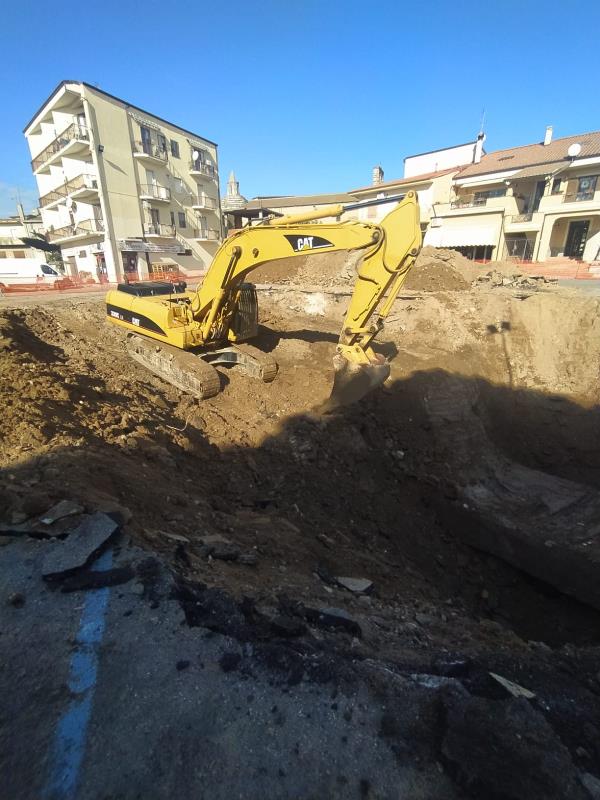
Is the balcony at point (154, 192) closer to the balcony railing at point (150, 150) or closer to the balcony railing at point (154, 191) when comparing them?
the balcony railing at point (154, 191)

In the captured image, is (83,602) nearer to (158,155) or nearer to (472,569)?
(472,569)

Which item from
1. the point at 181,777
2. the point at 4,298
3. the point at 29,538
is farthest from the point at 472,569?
the point at 4,298

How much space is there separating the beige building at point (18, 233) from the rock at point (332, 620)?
4783 cm

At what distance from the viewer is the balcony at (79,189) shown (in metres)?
28.5

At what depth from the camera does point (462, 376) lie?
10.2m

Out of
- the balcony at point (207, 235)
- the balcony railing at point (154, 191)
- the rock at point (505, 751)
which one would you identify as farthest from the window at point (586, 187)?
the rock at point (505, 751)

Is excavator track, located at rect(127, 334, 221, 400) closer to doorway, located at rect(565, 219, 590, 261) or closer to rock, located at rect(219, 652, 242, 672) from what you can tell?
rock, located at rect(219, 652, 242, 672)

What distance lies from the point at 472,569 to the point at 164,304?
775cm

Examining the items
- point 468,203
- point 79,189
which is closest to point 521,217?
point 468,203

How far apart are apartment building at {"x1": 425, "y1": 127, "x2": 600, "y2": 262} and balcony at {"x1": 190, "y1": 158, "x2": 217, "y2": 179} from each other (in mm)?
20786

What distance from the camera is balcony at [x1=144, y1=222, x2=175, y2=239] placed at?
31.8m

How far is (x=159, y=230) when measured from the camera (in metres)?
32.4

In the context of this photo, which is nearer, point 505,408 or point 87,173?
point 505,408

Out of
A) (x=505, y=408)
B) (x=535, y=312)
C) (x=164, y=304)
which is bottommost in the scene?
(x=505, y=408)
